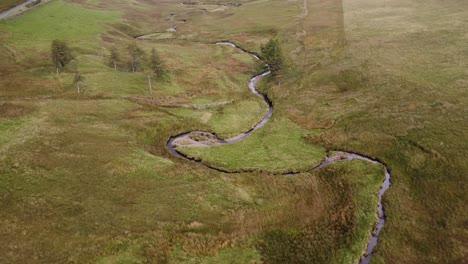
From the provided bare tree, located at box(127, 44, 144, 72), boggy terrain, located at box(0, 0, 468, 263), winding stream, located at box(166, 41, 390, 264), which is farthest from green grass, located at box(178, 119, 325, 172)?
bare tree, located at box(127, 44, 144, 72)

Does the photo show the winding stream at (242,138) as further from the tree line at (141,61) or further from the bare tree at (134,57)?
the bare tree at (134,57)

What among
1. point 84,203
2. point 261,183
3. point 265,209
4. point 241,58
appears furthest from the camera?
point 241,58

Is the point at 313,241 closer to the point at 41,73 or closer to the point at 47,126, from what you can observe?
the point at 47,126

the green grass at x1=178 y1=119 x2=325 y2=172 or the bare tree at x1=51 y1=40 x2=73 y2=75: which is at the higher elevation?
the bare tree at x1=51 y1=40 x2=73 y2=75

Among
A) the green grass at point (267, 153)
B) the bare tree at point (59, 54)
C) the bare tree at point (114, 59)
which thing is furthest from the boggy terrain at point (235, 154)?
the bare tree at point (59, 54)

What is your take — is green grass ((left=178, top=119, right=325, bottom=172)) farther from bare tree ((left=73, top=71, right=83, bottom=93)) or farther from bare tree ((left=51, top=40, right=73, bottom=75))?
bare tree ((left=51, top=40, right=73, bottom=75))

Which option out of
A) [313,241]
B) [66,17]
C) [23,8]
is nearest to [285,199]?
[313,241]

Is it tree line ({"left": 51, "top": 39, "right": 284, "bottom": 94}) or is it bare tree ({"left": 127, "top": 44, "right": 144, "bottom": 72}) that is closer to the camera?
tree line ({"left": 51, "top": 39, "right": 284, "bottom": 94})
